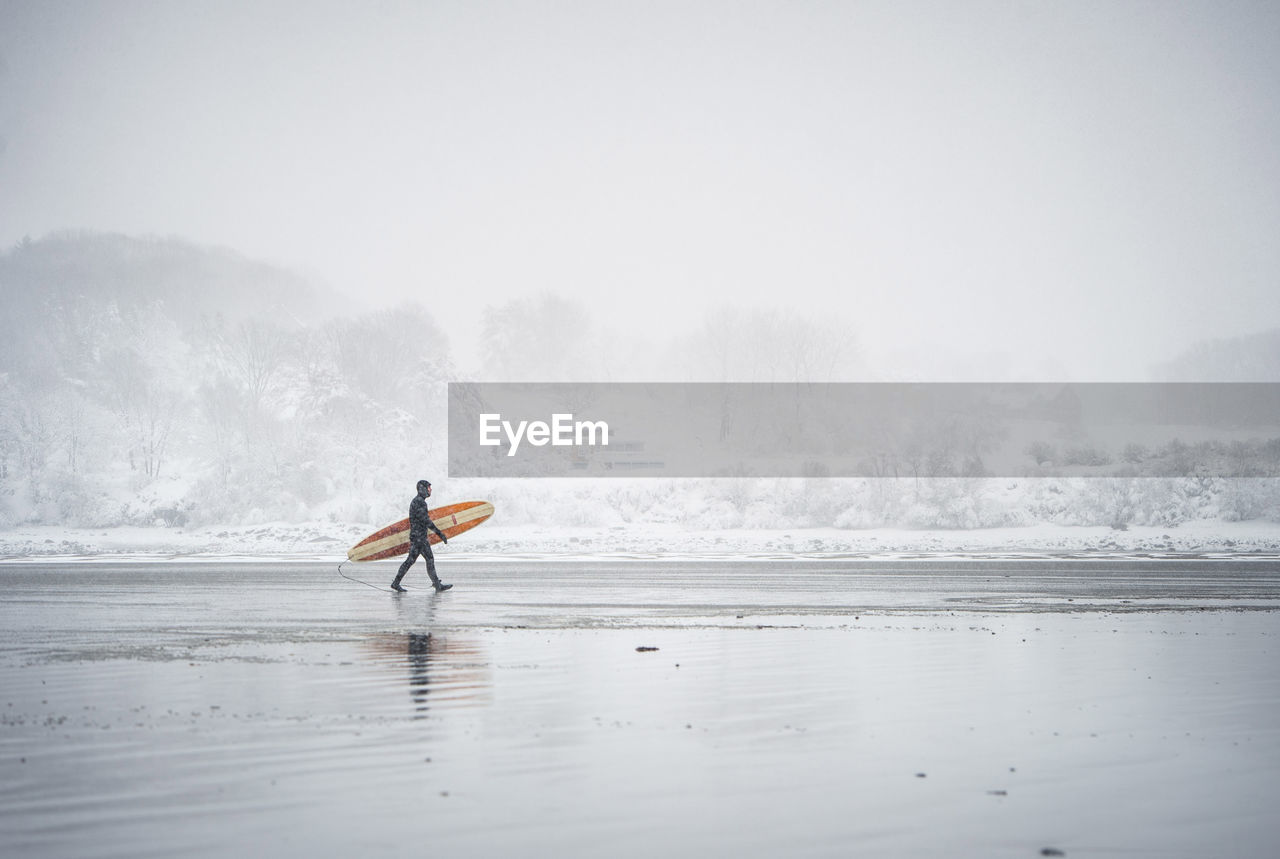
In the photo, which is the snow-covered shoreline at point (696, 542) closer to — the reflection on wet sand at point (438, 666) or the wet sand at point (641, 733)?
the wet sand at point (641, 733)

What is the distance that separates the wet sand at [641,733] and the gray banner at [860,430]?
174ft

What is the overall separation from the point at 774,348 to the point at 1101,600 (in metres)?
105

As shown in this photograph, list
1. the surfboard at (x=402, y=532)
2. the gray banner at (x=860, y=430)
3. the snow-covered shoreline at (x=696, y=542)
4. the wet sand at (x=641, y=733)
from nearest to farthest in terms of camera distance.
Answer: the wet sand at (x=641, y=733) → the surfboard at (x=402, y=532) → the snow-covered shoreline at (x=696, y=542) → the gray banner at (x=860, y=430)

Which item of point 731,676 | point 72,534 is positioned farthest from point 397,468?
point 731,676

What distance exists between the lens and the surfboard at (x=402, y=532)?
30.9 m

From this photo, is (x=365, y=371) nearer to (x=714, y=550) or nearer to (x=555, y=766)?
(x=714, y=550)

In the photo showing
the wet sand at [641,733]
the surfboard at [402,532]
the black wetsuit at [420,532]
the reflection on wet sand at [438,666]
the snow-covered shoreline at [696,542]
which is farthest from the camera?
the snow-covered shoreline at [696,542]

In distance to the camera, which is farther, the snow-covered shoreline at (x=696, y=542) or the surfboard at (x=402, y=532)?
the snow-covered shoreline at (x=696, y=542)

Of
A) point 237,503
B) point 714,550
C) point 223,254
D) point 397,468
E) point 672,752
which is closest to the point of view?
point 672,752

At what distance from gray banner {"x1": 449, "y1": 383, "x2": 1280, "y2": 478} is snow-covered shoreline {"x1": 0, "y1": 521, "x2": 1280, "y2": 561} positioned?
12624mm

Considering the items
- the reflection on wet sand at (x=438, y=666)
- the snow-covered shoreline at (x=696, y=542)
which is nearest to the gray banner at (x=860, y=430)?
the snow-covered shoreline at (x=696, y=542)

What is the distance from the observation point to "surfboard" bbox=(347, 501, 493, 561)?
30906mm

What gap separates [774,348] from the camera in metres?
125

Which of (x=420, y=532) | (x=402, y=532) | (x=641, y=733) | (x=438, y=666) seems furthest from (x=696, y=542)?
(x=641, y=733)
